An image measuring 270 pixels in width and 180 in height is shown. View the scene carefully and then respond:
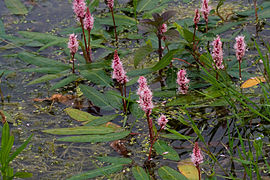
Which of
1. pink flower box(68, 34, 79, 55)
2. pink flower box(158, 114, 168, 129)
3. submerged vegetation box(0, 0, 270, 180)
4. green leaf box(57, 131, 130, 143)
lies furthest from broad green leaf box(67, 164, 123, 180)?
pink flower box(68, 34, 79, 55)

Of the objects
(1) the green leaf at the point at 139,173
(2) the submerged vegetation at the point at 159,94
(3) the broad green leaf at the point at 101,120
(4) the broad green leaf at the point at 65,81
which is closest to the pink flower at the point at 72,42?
(2) the submerged vegetation at the point at 159,94

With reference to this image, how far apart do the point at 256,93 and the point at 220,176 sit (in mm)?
797

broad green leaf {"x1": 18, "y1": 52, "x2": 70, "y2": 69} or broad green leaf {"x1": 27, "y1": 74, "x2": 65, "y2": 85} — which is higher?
broad green leaf {"x1": 18, "y1": 52, "x2": 70, "y2": 69}

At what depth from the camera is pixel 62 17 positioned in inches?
155

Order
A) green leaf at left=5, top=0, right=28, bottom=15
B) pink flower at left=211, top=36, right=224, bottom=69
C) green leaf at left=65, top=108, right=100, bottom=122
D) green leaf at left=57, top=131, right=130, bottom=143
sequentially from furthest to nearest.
A: 1. green leaf at left=5, top=0, right=28, bottom=15
2. green leaf at left=65, top=108, right=100, bottom=122
3. pink flower at left=211, top=36, right=224, bottom=69
4. green leaf at left=57, top=131, right=130, bottom=143

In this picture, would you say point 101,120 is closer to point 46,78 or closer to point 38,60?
point 46,78

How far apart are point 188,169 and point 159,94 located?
65 centimetres

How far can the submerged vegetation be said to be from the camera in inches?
83.0

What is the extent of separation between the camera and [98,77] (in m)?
2.83

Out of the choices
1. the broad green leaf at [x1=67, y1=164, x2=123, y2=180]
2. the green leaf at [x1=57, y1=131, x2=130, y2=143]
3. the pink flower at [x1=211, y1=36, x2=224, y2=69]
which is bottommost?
the broad green leaf at [x1=67, y1=164, x2=123, y2=180]

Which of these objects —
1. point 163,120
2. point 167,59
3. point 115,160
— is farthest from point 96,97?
point 163,120

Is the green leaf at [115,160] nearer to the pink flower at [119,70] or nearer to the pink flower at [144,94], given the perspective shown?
the pink flower at [144,94]

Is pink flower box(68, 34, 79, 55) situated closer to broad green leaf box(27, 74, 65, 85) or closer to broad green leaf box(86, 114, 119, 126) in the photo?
broad green leaf box(27, 74, 65, 85)

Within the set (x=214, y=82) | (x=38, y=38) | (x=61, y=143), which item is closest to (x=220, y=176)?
(x=214, y=82)
